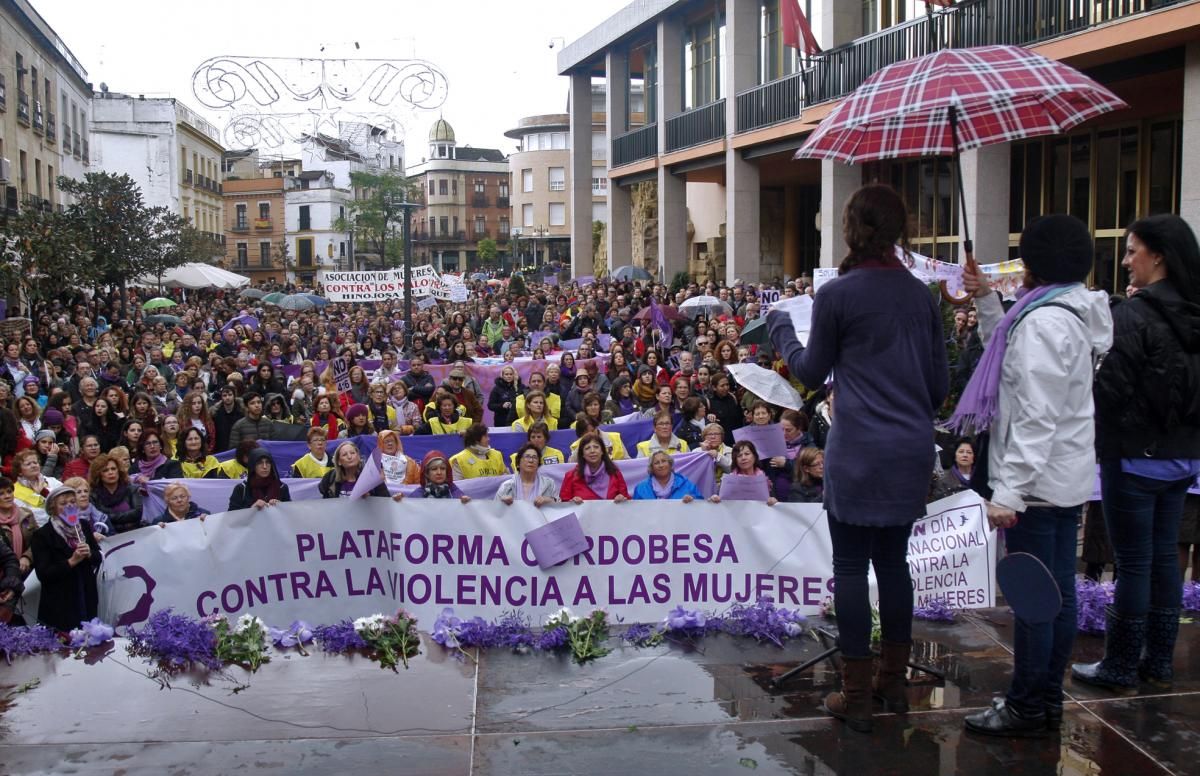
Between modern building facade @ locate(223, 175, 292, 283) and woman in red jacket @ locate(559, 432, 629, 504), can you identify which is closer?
woman in red jacket @ locate(559, 432, 629, 504)

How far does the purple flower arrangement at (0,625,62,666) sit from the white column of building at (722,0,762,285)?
23734mm

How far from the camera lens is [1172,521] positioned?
15.2 ft

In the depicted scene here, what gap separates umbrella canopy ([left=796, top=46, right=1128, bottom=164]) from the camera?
A: 4.53m

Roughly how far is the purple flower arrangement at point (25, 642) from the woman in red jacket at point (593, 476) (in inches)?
155

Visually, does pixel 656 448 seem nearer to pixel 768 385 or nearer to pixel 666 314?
pixel 768 385

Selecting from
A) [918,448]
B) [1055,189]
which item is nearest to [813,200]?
[1055,189]

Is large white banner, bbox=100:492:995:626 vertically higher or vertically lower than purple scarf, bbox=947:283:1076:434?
lower

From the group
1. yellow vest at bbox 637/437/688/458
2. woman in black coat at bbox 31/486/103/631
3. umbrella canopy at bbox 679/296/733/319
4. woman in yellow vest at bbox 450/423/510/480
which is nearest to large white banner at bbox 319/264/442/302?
umbrella canopy at bbox 679/296/733/319

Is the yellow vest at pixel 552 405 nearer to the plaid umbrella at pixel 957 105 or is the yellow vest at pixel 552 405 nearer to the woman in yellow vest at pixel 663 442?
the woman in yellow vest at pixel 663 442

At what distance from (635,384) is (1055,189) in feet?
32.4

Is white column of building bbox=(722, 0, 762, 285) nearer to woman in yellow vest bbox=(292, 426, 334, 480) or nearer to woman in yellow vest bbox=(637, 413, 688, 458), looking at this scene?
Result: woman in yellow vest bbox=(637, 413, 688, 458)

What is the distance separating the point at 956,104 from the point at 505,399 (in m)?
11.2

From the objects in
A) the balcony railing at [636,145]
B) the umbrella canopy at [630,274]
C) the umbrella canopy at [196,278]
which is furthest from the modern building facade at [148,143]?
the umbrella canopy at [630,274]

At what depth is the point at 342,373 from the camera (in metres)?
15.0
